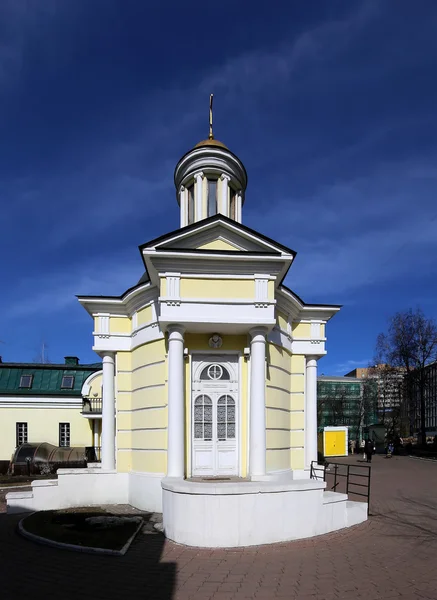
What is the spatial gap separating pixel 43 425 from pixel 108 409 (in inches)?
739

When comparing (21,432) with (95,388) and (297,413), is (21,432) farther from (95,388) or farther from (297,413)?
(297,413)

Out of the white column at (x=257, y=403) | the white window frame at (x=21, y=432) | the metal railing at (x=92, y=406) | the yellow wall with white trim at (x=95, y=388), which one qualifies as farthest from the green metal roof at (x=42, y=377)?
the white column at (x=257, y=403)

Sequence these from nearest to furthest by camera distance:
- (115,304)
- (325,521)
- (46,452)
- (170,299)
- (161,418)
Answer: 1. (325,521)
2. (170,299)
3. (161,418)
4. (115,304)
5. (46,452)

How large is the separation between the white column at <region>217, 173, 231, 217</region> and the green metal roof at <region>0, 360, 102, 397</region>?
67.1 ft

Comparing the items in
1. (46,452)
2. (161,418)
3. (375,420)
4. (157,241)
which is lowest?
(375,420)

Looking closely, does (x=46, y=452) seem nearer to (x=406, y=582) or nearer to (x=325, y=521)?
(x=325, y=521)

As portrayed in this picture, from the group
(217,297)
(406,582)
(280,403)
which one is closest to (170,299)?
(217,297)

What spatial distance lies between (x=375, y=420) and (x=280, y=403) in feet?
269

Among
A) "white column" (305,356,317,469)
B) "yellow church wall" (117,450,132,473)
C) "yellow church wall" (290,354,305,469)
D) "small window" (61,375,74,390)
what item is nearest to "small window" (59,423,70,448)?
"small window" (61,375,74,390)

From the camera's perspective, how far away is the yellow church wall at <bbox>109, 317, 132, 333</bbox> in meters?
13.6

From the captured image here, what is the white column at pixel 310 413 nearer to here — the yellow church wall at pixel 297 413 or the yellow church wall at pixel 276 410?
the yellow church wall at pixel 297 413

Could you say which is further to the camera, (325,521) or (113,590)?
(325,521)

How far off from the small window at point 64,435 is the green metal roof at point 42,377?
78.5 inches

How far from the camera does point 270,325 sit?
11109mm
